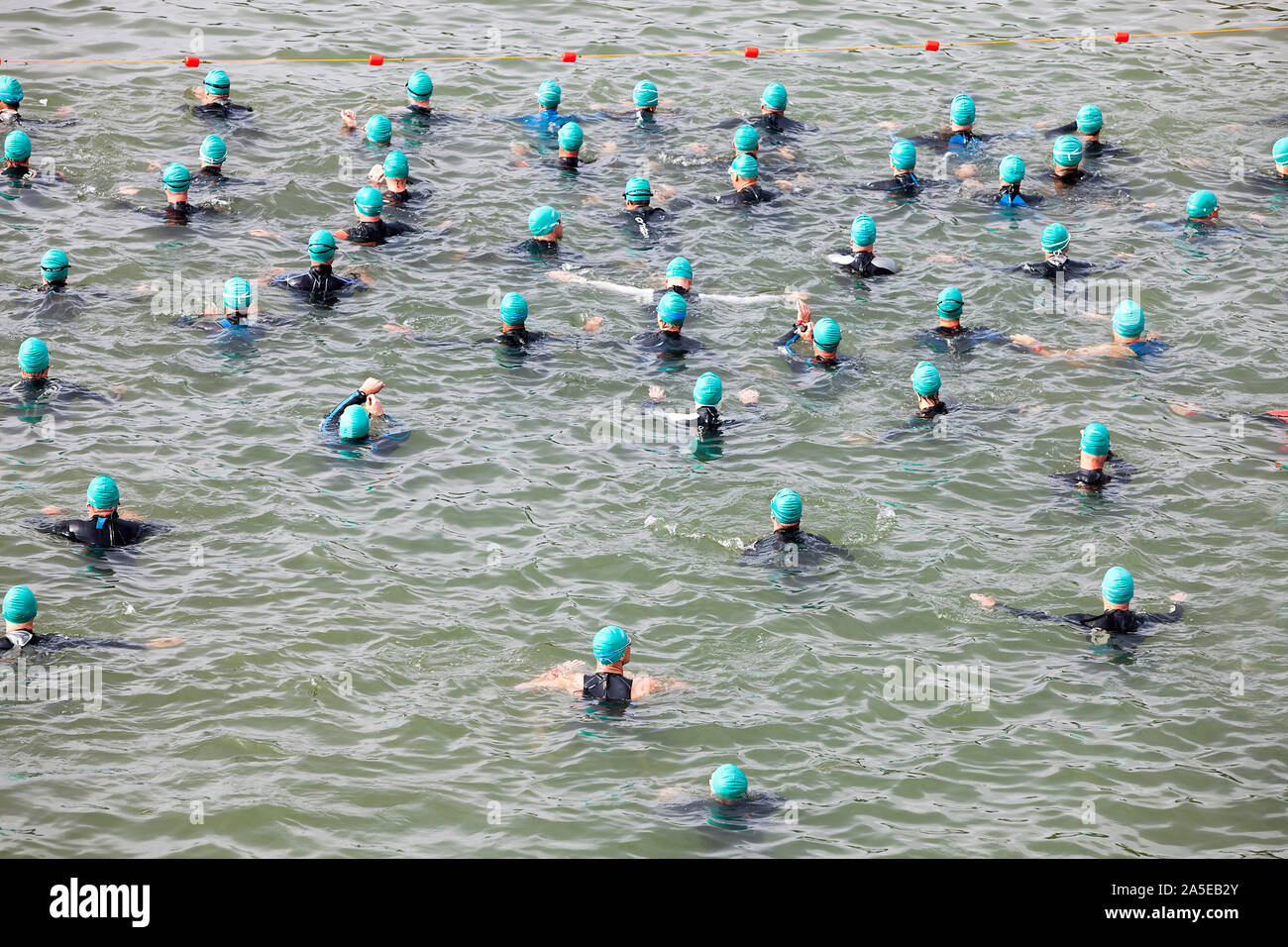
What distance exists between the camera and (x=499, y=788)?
40.9ft

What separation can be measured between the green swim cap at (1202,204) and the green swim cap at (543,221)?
33.4 ft

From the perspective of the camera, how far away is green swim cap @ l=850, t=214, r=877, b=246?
67.9ft

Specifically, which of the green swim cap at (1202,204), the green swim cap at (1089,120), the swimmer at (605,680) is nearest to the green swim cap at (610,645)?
the swimmer at (605,680)

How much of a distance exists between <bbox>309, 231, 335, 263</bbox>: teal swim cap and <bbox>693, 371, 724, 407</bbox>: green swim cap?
596 cm

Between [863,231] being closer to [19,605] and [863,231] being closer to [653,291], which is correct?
[653,291]

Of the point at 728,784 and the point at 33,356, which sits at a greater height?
the point at 33,356

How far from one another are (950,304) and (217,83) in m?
13.6

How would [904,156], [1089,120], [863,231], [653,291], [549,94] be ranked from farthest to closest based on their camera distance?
[549,94] < [1089,120] < [904,156] < [863,231] < [653,291]

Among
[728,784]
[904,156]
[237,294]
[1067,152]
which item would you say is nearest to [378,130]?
[237,294]

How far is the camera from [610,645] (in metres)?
13.2

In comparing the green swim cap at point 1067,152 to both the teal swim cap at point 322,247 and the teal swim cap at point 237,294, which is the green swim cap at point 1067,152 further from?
the teal swim cap at point 237,294

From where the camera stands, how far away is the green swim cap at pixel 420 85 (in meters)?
24.8

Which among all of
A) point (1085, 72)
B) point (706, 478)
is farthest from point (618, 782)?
point (1085, 72)

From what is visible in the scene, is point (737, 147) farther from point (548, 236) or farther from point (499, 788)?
point (499, 788)
